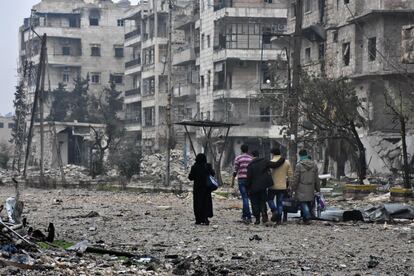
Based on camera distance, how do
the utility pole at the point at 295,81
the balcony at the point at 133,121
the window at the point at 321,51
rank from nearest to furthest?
the utility pole at the point at 295,81 < the window at the point at 321,51 < the balcony at the point at 133,121

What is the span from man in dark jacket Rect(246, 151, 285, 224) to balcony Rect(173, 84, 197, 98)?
192 ft

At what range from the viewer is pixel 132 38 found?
3740 inches

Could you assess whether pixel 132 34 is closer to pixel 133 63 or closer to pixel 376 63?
pixel 133 63

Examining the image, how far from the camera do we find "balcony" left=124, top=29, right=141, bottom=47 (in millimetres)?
93044

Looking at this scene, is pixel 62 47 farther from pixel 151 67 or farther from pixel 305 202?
pixel 305 202

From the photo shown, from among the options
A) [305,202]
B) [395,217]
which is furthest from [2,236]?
[395,217]

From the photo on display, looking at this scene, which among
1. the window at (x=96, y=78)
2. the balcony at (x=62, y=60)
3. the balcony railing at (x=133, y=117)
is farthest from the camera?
the window at (x=96, y=78)

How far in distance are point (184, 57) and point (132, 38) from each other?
55.1ft

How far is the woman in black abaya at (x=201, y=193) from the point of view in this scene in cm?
1959

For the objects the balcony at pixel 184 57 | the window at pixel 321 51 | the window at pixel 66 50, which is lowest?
the window at pixel 321 51

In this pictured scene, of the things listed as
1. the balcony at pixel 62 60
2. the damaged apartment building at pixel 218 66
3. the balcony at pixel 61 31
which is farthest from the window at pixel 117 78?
the damaged apartment building at pixel 218 66

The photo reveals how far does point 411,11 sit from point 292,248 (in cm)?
3143

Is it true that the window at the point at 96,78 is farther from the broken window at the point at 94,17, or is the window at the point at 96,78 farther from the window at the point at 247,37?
the window at the point at 247,37

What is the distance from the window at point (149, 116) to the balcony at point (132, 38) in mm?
8809
